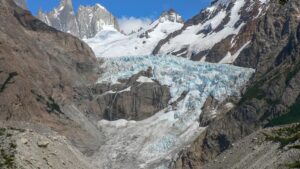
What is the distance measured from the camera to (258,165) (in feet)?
312

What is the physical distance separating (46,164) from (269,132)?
47.6 metres

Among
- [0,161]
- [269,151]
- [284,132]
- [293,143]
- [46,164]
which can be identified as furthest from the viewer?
[284,132]

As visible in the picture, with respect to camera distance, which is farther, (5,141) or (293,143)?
(293,143)

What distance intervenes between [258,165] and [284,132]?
46.7ft

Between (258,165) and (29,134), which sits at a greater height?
(29,134)

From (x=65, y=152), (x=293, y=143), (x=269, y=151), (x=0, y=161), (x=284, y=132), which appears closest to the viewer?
(x=0, y=161)

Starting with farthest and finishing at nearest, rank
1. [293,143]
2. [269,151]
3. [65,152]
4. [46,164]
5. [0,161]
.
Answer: [269,151] < [293,143] < [65,152] < [46,164] < [0,161]

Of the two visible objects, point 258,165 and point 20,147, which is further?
point 258,165

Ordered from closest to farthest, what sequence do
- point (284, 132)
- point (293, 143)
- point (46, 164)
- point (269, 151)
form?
point (46, 164)
point (293, 143)
point (269, 151)
point (284, 132)

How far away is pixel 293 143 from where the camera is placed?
91062 millimetres

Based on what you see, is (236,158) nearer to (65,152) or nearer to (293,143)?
(293,143)

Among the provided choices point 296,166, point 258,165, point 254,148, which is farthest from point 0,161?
point 254,148

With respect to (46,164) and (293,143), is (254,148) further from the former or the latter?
(46,164)

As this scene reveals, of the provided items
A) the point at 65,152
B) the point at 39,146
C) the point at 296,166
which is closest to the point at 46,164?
the point at 39,146
